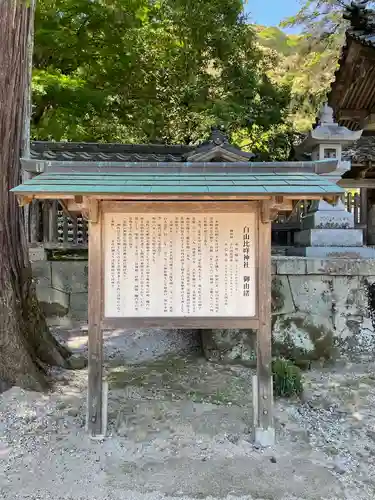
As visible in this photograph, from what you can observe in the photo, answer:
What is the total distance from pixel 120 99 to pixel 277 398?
1004 cm

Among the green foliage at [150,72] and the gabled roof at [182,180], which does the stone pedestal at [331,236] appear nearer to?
the gabled roof at [182,180]

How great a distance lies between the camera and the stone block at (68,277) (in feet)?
28.0

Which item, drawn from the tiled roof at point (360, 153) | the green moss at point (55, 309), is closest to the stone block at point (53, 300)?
the green moss at point (55, 309)

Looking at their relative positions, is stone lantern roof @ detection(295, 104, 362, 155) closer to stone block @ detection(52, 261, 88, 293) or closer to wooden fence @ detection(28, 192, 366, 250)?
wooden fence @ detection(28, 192, 366, 250)

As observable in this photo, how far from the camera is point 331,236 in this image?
684 centimetres

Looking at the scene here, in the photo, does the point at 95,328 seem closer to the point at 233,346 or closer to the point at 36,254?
the point at 233,346

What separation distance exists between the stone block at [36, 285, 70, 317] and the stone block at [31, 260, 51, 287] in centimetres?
9

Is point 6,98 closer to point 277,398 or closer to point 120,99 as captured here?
point 277,398

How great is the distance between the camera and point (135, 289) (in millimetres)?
3795

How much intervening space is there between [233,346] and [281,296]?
3.49 ft

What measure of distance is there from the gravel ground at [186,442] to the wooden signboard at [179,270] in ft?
1.22

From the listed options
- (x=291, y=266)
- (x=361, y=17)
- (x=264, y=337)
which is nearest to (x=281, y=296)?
(x=291, y=266)

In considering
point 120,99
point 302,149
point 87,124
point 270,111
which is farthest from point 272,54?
point 302,149

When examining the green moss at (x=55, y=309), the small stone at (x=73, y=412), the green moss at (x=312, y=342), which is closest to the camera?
the small stone at (x=73, y=412)
